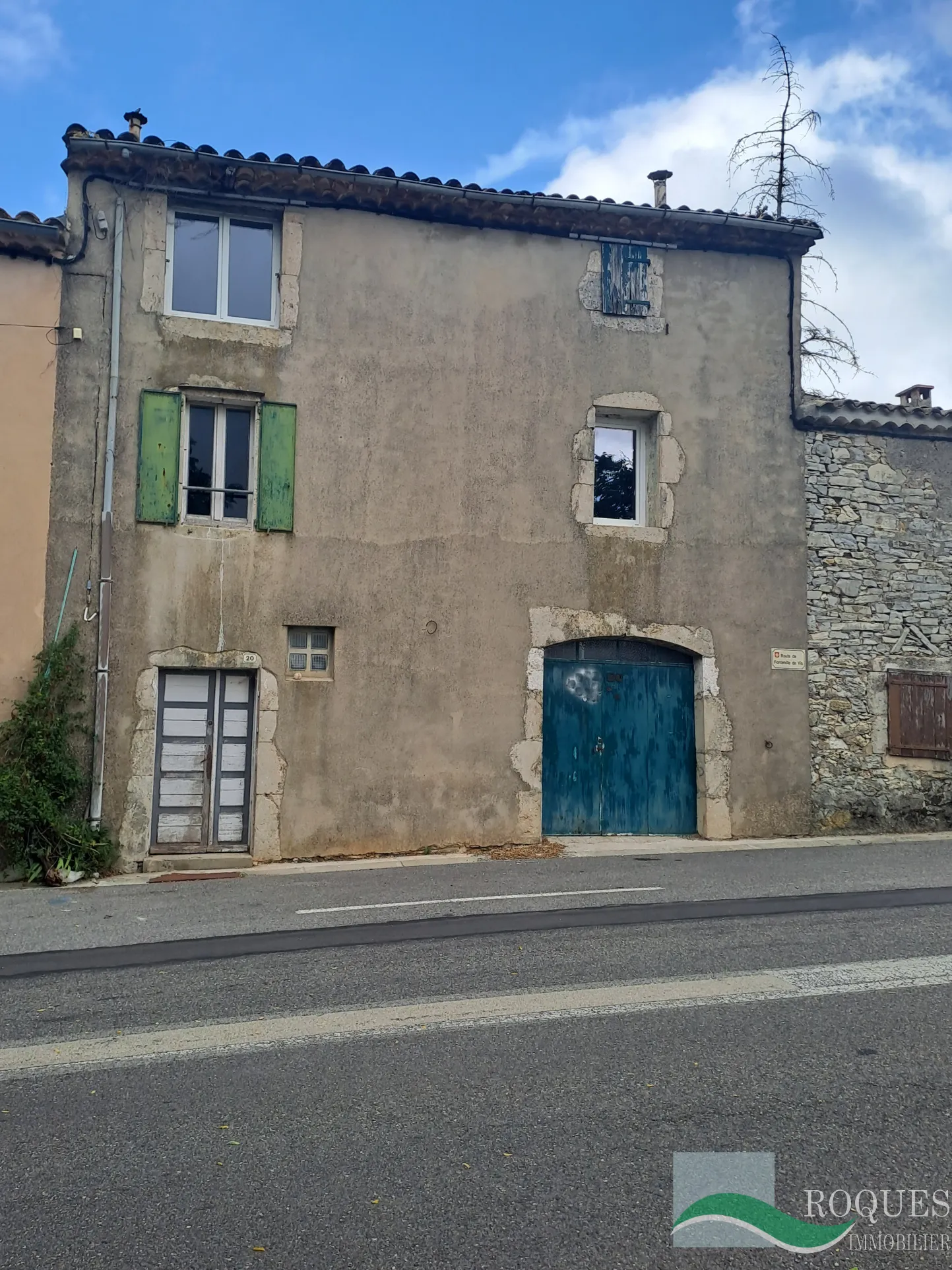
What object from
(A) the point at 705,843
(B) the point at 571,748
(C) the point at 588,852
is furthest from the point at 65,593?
(A) the point at 705,843

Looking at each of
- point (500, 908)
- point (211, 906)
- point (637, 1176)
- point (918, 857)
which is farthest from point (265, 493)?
point (637, 1176)

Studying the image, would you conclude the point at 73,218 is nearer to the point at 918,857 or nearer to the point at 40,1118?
the point at 40,1118

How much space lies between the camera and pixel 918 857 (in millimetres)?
10648

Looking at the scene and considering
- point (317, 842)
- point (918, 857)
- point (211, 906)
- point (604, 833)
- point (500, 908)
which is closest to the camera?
point (500, 908)

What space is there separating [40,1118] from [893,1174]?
2971 millimetres

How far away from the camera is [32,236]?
11023 mm

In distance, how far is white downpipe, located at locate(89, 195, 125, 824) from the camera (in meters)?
Answer: 10.9

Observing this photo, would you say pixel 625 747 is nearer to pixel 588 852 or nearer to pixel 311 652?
pixel 588 852

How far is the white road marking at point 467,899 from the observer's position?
8.05 m

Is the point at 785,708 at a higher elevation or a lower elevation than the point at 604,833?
higher

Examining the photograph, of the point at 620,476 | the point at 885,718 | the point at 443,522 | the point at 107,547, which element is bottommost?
the point at 885,718

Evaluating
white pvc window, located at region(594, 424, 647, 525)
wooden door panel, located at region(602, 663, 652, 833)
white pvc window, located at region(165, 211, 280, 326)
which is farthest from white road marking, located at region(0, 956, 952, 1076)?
white pvc window, located at region(165, 211, 280, 326)

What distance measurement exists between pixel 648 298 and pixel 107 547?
22.8 ft

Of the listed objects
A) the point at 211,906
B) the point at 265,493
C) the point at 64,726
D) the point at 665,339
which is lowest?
the point at 211,906
